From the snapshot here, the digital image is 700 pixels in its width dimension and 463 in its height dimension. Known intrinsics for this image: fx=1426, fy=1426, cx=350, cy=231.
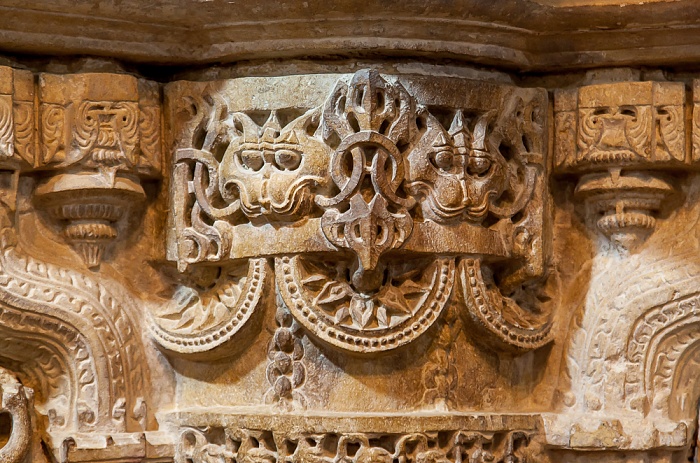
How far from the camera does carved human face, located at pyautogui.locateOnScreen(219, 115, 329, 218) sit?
3.31 meters

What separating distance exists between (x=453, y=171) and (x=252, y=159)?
475mm

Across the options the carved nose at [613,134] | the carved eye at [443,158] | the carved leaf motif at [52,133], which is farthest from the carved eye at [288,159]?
the carved nose at [613,134]

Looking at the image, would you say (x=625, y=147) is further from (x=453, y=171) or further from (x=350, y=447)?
(x=350, y=447)

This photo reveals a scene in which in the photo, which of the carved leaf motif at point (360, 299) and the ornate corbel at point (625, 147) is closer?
the carved leaf motif at point (360, 299)

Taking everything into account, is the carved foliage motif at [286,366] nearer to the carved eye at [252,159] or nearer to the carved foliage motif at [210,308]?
the carved foliage motif at [210,308]

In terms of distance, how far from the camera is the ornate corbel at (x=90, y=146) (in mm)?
3412

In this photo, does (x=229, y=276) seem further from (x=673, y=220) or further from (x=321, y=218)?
(x=673, y=220)

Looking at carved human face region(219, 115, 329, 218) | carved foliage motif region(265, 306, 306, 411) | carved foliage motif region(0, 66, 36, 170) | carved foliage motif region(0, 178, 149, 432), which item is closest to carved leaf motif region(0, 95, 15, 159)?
carved foliage motif region(0, 66, 36, 170)

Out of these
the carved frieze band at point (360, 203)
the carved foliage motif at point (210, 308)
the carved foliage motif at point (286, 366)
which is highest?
the carved frieze band at point (360, 203)

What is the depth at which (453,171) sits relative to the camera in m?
3.37

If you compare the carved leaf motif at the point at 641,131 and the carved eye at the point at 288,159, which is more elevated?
the carved leaf motif at the point at 641,131

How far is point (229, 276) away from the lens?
11.5 ft

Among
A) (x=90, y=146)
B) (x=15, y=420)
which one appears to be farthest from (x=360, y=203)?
(x=15, y=420)

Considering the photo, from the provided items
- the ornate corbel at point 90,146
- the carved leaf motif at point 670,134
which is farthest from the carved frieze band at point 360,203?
the carved leaf motif at point 670,134
